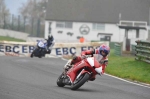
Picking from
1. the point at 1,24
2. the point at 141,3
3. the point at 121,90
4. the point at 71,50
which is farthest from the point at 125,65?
the point at 1,24

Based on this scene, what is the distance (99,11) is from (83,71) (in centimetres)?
6432

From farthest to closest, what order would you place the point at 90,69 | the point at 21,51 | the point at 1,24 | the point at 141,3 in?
the point at 1,24 → the point at 141,3 → the point at 21,51 → the point at 90,69

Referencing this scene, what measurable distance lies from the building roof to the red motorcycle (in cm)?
6102

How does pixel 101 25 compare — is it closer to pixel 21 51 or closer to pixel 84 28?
pixel 84 28

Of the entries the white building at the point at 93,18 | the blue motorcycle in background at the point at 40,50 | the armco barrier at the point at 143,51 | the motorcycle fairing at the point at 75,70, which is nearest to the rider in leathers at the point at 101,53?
the motorcycle fairing at the point at 75,70

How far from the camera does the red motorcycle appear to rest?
14277 millimetres

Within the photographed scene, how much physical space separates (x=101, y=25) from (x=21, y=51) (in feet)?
126

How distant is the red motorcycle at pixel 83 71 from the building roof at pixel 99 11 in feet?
200

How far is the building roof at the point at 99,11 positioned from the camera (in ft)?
252

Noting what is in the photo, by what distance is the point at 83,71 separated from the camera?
14391 mm

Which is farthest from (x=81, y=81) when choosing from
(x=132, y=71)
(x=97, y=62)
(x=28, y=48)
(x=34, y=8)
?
(x=34, y=8)

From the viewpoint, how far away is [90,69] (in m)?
14.5

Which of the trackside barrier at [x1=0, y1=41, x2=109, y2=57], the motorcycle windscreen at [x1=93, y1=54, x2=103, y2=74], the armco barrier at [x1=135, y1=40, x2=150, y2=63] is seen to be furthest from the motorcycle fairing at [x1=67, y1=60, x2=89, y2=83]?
the trackside barrier at [x1=0, y1=41, x2=109, y2=57]

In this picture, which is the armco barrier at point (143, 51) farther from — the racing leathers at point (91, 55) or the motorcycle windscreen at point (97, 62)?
the motorcycle windscreen at point (97, 62)
